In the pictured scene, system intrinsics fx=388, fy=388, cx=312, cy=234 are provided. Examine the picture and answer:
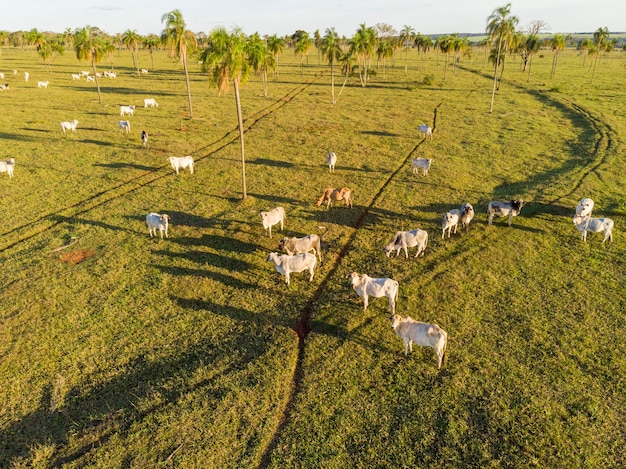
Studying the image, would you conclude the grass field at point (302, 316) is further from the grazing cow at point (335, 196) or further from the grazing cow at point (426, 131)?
the grazing cow at point (426, 131)

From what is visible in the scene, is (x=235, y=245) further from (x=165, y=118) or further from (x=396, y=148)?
(x=165, y=118)

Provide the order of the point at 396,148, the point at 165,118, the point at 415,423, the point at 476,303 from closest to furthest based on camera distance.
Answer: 1. the point at 415,423
2. the point at 476,303
3. the point at 396,148
4. the point at 165,118

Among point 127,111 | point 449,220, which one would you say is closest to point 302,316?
point 449,220

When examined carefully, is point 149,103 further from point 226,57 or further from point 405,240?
point 405,240

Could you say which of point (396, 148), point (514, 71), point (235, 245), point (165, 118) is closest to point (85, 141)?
point (165, 118)

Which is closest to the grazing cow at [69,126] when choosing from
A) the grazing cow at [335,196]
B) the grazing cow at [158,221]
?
the grazing cow at [158,221]

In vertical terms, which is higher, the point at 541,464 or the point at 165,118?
the point at 165,118
